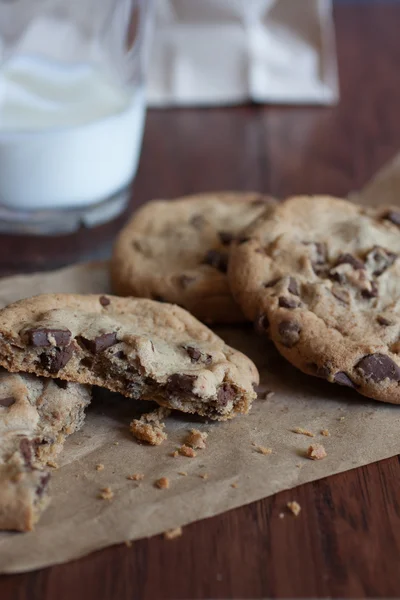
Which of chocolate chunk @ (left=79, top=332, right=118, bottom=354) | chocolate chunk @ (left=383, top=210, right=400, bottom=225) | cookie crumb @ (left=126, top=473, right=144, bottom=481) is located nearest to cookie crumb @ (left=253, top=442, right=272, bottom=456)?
cookie crumb @ (left=126, top=473, right=144, bottom=481)

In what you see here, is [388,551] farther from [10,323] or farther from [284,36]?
[284,36]

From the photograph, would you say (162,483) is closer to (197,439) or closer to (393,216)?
(197,439)

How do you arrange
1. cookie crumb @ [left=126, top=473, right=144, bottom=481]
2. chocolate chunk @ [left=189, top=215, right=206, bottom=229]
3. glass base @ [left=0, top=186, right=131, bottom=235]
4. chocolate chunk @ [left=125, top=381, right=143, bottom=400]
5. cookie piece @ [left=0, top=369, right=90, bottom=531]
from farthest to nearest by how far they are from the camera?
1. glass base @ [left=0, top=186, right=131, bottom=235]
2. chocolate chunk @ [left=189, top=215, right=206, bottom=229]
3. chocolate chunk @ [left=125, top=381, right=143, bottom=400]
4. cookie crumb @ [left=126, top=473, right=144, bottom=481]
5. cookie piece @ [left=0, top=369, right=90, bottom=531]

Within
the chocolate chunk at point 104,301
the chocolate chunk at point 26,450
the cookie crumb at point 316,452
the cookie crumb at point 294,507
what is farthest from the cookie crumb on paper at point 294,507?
the chocolate chunk at point 104,301

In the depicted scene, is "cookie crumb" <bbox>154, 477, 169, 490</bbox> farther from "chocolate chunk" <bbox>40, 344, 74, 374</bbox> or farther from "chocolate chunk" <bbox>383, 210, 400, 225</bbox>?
"chocolate chunk" <bbox>383, 210, 400, 225</bbox>

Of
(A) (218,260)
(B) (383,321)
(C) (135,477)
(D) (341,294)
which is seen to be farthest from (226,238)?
(C) (135,477)

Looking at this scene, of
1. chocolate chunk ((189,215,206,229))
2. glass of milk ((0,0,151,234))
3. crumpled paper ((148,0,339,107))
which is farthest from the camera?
crumpled paper ((148,0,339,107))
